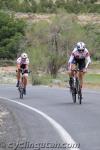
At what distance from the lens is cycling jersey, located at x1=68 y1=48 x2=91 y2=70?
1869 centimetres

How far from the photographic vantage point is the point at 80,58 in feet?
61.8

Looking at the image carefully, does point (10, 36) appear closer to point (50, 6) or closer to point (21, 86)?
point (21, 86)

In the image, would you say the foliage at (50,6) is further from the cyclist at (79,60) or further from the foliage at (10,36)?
the cyclist at (79,60)

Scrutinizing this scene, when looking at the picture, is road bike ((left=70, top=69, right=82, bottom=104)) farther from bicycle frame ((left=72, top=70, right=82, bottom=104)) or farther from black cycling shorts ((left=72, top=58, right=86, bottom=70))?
black cycling shorts ((left=72, top=58, right=86, bottom=70))

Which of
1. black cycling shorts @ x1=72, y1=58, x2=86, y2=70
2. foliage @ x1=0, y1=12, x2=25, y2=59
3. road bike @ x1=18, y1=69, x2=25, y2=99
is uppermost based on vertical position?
black cycling shorts @ x1=72, y1=58, x2=86, y2=70

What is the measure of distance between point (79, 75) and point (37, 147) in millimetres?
9606

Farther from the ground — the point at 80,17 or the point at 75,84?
the point at 75,84

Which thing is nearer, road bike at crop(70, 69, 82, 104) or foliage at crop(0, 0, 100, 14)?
road bike at crop(70, 69, 82, 104)

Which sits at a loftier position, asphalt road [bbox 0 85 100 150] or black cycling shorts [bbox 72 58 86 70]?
black cycling shorts [bbox 72 58 86 70]

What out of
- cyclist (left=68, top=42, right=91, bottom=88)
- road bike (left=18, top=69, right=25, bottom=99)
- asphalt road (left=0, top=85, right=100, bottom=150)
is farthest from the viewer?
road bike (left=18, top=69, right=25, bottom=99)

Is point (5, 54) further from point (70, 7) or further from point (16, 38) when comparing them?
point (70, 7)

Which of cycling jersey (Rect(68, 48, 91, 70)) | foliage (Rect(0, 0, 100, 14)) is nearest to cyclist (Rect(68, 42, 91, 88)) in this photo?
cycling jersey (Rect(68, 48, 91, 70))

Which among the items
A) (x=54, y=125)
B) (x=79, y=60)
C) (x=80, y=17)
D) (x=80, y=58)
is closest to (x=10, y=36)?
(x=80, y=17)

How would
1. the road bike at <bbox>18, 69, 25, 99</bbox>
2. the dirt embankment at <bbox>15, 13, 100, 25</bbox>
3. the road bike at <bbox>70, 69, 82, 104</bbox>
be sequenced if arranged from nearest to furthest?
the road bike at <bbox>70, 69, 82, 104</bbox> → the road bike at <bbox>18, 69, 25, 99</bbox> → the dirt embankment at <bbox>15, 13, 100, 25</bbox>
